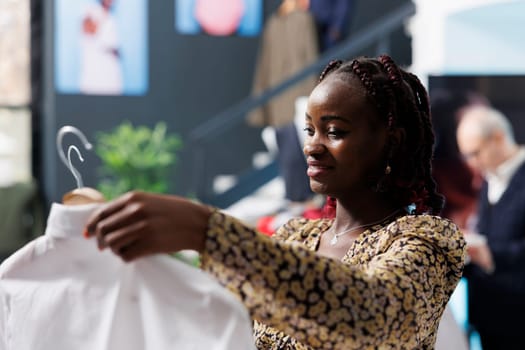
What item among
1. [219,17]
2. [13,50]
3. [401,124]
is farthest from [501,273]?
[13,50]

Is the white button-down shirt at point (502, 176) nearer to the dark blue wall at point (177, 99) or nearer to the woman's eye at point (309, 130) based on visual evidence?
the woman's eye at point (309, 130)

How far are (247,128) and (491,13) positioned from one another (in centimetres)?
393

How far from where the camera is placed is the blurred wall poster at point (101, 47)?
784 centimetres

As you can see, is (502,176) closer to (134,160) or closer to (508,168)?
(508,168)

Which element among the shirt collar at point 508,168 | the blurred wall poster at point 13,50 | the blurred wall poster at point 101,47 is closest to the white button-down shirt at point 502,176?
the shirt collar at point 508,168

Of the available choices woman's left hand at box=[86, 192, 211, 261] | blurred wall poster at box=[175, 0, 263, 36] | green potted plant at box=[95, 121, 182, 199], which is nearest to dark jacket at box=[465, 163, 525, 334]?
green potted plant at box=[95, 121, 182, 199]

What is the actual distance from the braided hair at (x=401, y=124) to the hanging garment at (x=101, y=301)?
41 cm

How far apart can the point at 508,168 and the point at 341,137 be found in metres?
3.47

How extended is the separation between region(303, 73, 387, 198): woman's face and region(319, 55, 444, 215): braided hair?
0.02 meters

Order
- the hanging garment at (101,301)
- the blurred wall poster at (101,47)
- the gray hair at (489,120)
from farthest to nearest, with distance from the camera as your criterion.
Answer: the blurred wall poster at (101,47), the gray hair at (489,120), the hanging garment at (101,301)

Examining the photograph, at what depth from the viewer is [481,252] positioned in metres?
4.68

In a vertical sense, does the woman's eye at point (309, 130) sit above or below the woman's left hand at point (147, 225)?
Result: above

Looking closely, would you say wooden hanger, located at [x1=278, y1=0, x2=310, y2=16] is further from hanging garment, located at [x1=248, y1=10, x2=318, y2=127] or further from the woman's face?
the woman's face

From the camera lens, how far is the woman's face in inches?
55.1
